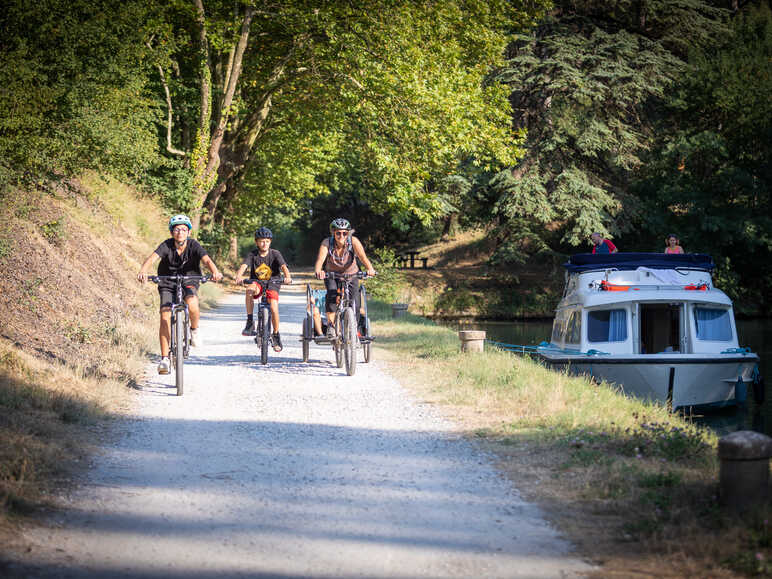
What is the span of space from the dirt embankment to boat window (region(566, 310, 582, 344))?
794 centimetres

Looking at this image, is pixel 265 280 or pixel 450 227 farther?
pixel 450 227

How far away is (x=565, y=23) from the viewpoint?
1465 inches

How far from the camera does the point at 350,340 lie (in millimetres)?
11180

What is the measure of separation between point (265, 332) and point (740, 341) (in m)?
18.6

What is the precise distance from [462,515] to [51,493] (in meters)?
2.70

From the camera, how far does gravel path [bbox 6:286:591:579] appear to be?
416 centimetres

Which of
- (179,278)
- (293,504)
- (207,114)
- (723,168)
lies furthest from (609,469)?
(723,168)

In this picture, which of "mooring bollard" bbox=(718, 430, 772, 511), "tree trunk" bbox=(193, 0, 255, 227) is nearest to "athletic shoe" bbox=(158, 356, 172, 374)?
"mooring bollard" bbox=(718, 430, 772, 511)

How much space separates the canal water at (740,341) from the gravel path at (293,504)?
7.71m

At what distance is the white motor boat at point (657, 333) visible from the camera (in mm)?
13672

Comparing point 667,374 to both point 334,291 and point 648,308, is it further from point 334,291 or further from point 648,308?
point 334,291

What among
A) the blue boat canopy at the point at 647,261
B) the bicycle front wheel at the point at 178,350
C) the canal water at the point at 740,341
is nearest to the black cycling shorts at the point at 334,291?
the bicycle front wheel at the point at 178,350

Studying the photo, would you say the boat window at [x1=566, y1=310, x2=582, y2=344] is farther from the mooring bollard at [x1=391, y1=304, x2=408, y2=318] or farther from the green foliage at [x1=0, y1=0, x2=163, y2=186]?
the green foliage at [x1=0, y1=0, x2=163, y2=186]

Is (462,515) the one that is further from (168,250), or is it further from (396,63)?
(396,63)
